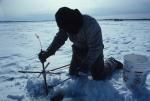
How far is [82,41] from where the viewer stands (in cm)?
337

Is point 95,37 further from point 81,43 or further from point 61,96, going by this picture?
point 61,96

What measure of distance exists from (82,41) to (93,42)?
0.25 m

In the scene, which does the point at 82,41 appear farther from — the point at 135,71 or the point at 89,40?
the point at 135,71

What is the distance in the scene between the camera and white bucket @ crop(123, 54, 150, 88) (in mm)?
3035

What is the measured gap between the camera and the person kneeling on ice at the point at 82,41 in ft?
8.91

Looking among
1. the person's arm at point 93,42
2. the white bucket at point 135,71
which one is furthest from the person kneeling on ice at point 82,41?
the white bucket at point 135,71

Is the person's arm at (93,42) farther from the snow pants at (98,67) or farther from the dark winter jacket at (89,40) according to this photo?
the snow pants at (98,67)

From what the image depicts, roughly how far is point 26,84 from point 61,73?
2.75ft

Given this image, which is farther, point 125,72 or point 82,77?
point 82,77

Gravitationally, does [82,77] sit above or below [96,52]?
below

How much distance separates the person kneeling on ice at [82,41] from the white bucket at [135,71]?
50cm

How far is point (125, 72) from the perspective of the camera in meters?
3.31

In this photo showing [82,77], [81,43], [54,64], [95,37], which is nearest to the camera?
[95,37]

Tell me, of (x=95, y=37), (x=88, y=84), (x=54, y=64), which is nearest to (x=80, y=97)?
(x=88, y=84)
